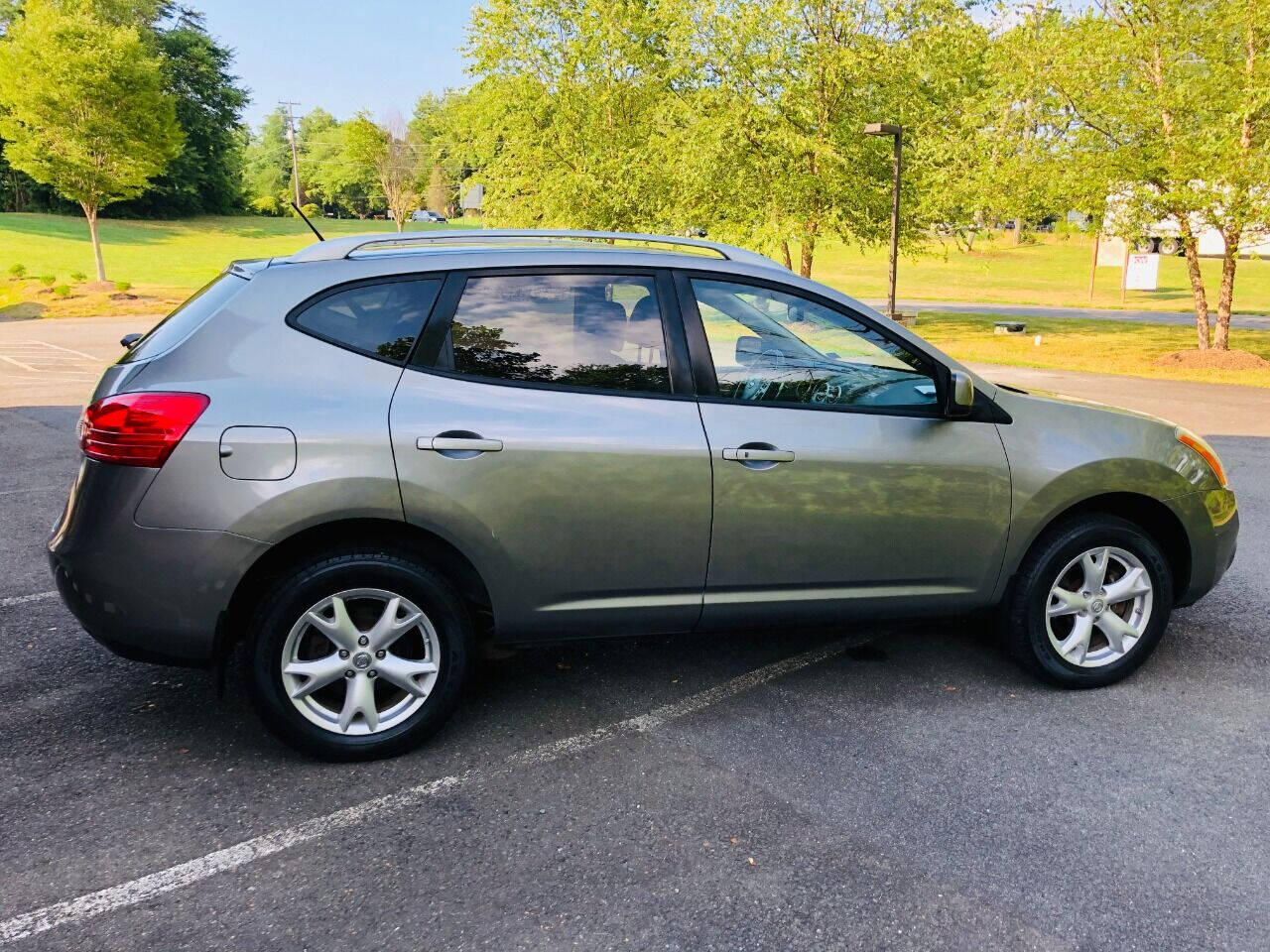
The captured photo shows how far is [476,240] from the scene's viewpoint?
392 cm

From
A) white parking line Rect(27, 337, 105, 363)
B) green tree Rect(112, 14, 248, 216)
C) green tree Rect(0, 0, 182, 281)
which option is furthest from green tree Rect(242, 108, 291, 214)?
white parking line Rect(27, 337, 105, 363)

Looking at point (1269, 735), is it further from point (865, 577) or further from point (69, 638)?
point (69, 638)

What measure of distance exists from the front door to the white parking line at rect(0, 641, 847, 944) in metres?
0.45

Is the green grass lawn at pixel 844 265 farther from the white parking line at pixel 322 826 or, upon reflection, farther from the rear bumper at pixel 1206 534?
the white parking line at pixel 322 826

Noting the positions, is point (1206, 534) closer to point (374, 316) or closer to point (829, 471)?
point (829, 471)

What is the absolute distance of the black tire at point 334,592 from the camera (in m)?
3.28

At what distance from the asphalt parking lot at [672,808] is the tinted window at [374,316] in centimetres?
144

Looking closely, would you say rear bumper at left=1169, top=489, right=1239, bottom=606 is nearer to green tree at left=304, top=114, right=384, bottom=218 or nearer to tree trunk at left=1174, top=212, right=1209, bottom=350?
tree trunk at left=1174, top=212, right=1209, bottom=350

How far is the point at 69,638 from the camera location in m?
4.57

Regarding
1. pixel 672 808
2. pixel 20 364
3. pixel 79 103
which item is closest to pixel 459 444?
pixel 672 808

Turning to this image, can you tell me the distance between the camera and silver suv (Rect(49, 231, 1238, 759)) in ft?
10.7

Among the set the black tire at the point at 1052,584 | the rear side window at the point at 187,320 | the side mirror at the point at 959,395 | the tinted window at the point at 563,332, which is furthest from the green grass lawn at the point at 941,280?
the rear side window at the point at 187,320

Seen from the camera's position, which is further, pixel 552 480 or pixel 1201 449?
pixel 1201 449

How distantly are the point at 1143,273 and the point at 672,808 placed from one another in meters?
47.9
